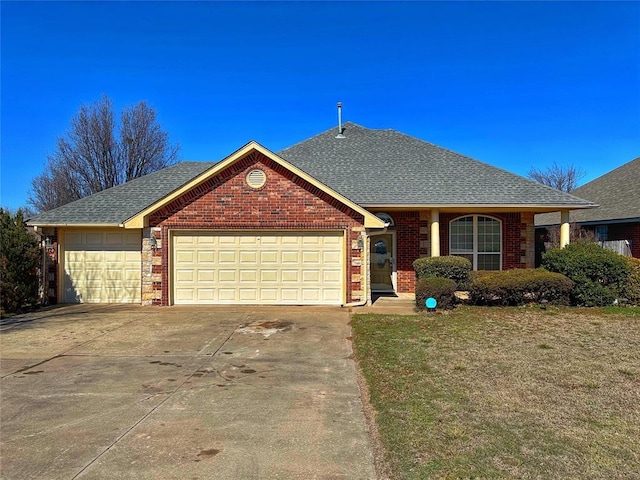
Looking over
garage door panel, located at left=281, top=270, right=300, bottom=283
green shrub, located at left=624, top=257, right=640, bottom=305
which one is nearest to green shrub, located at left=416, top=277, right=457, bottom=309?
garage door panel, located at left=281, top=270, right=300, bottom=283

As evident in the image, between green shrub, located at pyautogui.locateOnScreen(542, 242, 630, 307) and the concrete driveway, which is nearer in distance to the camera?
the concrete driveway

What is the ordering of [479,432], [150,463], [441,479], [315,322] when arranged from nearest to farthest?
[441,479] → [150,463] → [479,432] → [315,322]

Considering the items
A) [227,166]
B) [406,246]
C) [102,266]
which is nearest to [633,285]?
[406,246]

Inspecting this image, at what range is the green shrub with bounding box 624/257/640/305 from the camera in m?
12.3

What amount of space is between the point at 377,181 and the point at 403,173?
1132 mm

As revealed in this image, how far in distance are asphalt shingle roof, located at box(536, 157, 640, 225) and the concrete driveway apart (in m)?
15.6

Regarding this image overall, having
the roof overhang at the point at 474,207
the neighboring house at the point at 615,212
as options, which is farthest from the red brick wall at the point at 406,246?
the neighboring house at the point at 615,212

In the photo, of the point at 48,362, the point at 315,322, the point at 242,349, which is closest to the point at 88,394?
the point at 48,362

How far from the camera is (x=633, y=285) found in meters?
12.3

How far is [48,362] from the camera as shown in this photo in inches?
286

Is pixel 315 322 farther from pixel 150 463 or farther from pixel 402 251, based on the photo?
pixel 150 463

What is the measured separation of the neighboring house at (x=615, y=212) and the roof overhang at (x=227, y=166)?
1219cm

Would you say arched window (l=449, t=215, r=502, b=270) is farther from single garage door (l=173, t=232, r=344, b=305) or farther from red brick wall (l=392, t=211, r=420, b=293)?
single garage door (l=173, t=232, r=344, b=305)

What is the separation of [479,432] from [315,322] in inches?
253
